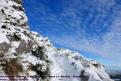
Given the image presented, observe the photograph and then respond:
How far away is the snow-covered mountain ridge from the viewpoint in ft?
172

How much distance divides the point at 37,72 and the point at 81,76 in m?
14.4

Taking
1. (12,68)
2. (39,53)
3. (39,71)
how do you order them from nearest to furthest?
(12,68)
(39,71)
(39,53)

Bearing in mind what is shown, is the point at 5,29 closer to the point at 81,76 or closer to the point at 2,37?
the point at 2,37

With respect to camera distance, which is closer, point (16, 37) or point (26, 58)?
point (26, 58)

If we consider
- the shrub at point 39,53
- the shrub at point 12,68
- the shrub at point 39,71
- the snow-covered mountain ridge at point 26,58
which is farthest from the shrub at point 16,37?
the shrub at point 39,71

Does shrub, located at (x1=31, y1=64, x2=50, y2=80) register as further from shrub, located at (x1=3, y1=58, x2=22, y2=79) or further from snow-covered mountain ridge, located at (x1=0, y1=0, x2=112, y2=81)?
shrub, located at (x1=3, y1=58, x2=22, y2=79)

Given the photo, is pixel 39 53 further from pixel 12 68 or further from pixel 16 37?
pixel 12 68

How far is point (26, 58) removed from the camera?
189ft

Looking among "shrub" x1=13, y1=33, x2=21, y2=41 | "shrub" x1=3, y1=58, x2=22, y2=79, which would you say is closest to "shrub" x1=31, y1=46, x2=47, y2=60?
"shrub" x1=13, y1=33, x2=21, y2=41

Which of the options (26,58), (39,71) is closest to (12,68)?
(26,58)

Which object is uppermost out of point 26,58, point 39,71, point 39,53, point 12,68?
point 39,53

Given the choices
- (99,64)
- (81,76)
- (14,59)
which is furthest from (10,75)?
(99,64)

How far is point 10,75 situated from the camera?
1943 inches

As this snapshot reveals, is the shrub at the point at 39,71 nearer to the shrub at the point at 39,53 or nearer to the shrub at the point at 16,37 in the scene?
the shrub at the point at 39,53
